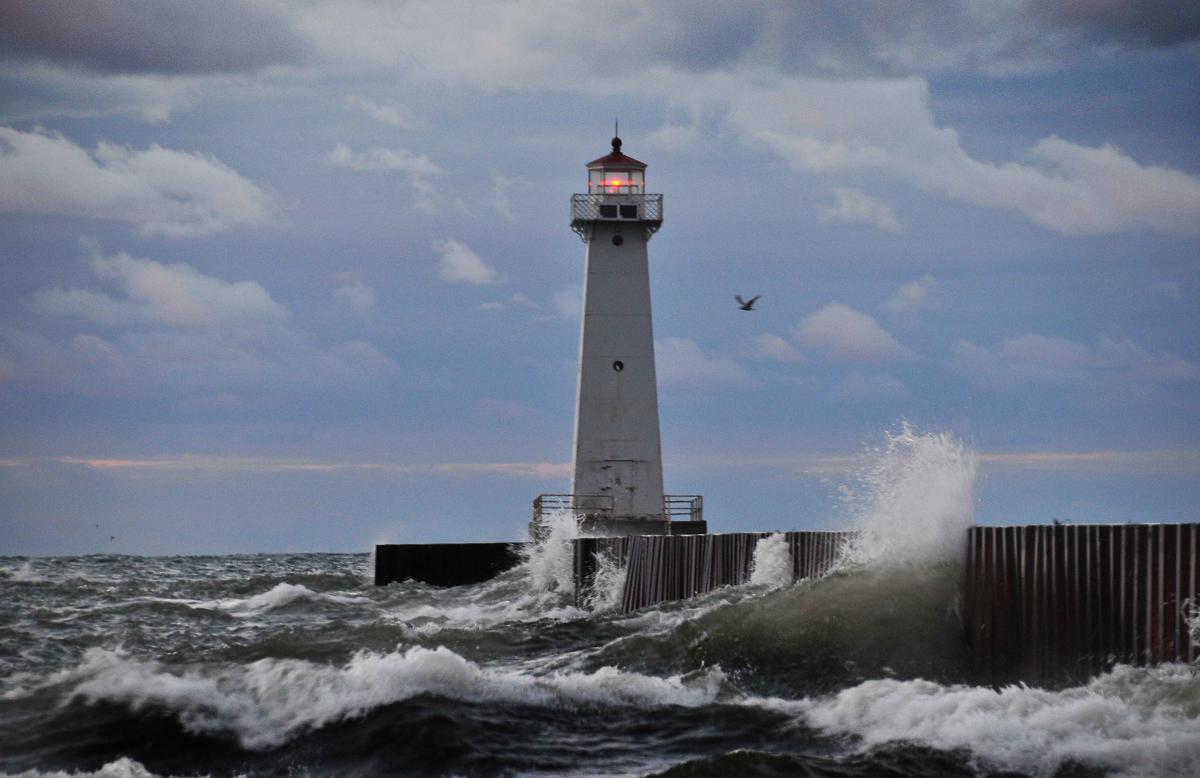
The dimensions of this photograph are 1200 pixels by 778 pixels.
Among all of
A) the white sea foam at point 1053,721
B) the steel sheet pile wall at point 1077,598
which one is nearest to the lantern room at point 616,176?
the steel sheet pile wall at point 1077,598

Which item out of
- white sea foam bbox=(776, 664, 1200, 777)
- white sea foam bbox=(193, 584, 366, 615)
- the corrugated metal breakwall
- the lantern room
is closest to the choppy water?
white sea foam bbox=(776, 664, 1200, 777)

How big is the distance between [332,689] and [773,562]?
560cm

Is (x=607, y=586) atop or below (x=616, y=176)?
below

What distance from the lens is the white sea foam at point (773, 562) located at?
1378 centimetres

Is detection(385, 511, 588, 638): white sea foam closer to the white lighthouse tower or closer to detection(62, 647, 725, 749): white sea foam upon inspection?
the white lighthouse tower

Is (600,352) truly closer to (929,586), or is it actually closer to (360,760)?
(929,586)

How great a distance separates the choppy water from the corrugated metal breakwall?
551mm

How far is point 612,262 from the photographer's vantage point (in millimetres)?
27297

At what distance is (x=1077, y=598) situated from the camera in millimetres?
9094

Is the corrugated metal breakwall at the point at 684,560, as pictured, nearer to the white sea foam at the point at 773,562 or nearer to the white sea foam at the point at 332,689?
the white sea foam at the point at 773,562

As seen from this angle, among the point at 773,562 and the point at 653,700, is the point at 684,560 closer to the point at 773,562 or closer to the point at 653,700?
the point at 773,562

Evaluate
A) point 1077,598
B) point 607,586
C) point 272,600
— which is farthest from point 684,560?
point 272,600

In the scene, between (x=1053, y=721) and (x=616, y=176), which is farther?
(x=616, y=176)

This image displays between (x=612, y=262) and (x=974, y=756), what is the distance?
67.0ft
